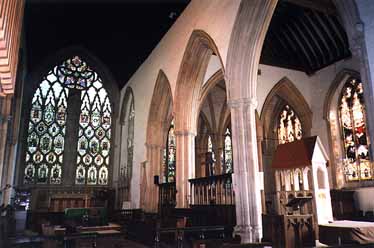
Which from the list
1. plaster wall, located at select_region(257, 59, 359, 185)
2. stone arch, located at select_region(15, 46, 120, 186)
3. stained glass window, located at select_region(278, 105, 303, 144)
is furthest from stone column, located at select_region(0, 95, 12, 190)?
stained glass window, located at select_region(278, 105, 303, 144)

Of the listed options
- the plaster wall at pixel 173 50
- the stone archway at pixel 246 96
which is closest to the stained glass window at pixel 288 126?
the plaster wall at pixel 173 50

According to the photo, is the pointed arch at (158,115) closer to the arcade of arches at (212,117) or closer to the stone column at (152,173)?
the arcade of arches at (212,117)

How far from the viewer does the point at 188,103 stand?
10688 mm

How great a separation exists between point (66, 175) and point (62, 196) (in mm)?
1063

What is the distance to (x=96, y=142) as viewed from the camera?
55.3 feet

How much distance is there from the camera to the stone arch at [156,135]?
12258 mm

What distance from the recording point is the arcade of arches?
23.8ft

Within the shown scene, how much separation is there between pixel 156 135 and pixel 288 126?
238 inches

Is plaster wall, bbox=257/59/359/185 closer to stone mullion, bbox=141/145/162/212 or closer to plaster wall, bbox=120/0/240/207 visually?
plaster wall, bbox=120/0/240/207

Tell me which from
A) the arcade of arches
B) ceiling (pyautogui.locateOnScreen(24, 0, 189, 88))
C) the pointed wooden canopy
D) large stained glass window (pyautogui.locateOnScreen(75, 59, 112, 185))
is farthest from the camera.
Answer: large stained glass window (pyautogui.locateOnScreen(75, 59, 112, 185))

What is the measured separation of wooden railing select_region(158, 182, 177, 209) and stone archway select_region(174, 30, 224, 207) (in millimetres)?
728

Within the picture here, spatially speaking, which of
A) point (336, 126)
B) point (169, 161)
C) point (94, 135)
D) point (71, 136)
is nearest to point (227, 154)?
point (169, 161)

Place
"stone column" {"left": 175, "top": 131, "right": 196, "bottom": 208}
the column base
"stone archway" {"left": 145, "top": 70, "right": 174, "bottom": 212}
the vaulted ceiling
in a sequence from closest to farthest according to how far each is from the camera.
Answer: the column base → "stone column" {"left": 175, "top": 131, "right": 196, "bottom": 208} → the vaulted ceiling → "stone archway" {"left": 145, "top": 70, "right": 174, "bottom": 212}

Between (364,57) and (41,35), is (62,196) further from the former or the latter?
(364,57)
